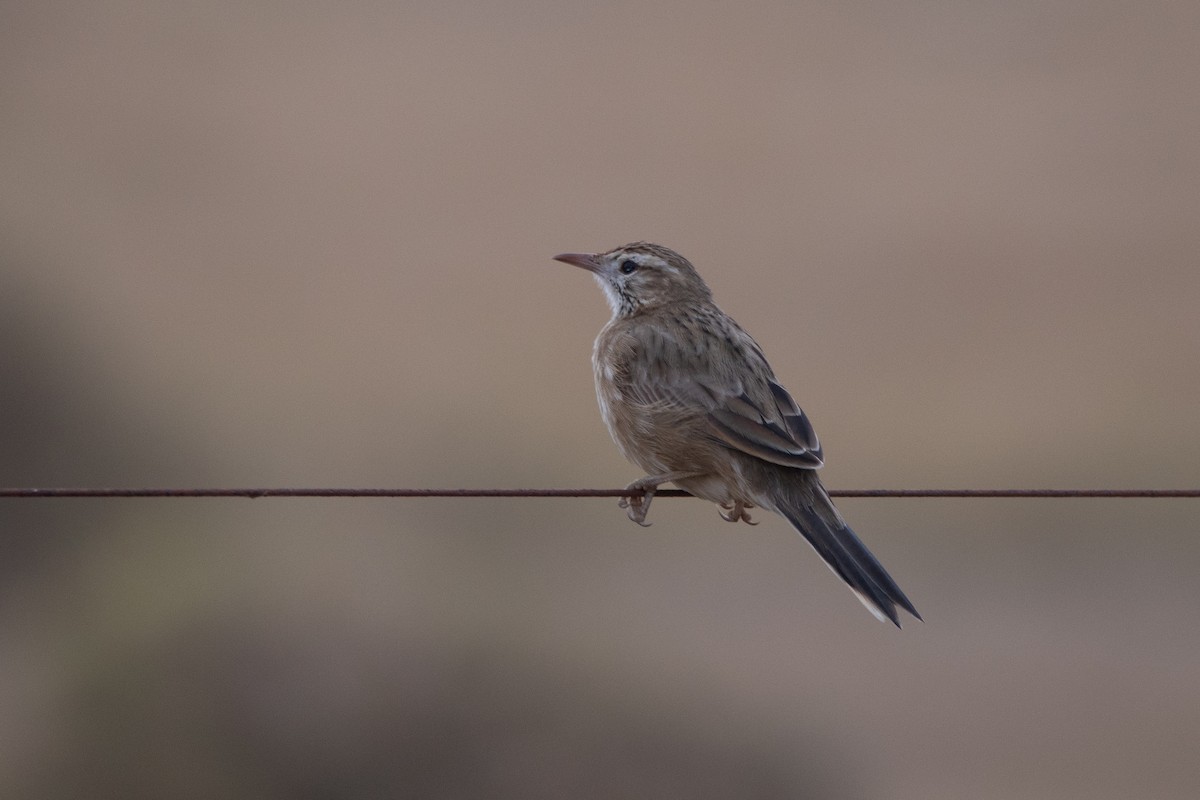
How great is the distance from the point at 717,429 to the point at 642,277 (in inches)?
80.8

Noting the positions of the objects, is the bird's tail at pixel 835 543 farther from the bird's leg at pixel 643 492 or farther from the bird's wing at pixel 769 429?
the bird's leg at pixel 643 492

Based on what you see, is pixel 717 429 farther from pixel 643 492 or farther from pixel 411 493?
pixel 411 493

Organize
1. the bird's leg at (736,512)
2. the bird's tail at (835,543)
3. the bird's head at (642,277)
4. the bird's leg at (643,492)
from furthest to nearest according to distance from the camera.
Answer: the bird's head at (642,277) < the bird's leg at (736,512) < the bird's leg at (643,492) < the bird's tail at (835,543)

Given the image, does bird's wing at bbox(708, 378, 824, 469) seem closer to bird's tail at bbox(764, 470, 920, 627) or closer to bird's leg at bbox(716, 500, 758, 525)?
bird's tail at bbox(764, 470, 920, 627)

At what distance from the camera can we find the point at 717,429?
8.48 meters

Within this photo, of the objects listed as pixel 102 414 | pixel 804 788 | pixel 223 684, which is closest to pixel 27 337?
pixel 102 414

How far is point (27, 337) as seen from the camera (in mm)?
21391

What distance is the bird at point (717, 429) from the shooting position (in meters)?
8.05

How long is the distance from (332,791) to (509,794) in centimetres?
154

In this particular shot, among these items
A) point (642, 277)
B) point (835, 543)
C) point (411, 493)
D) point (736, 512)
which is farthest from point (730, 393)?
point (411, 493)

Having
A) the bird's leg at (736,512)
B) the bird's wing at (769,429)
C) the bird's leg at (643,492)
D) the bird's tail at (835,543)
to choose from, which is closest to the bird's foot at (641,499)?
the bird's leg at (643,492)

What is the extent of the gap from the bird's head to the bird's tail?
7.07 feet

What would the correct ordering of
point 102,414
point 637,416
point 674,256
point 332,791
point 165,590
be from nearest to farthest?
point 637,416 → point 674,256 → point 332,791 → point 165,590 → point 102,414

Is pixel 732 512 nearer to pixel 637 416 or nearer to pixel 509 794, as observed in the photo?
pixel 637 416
